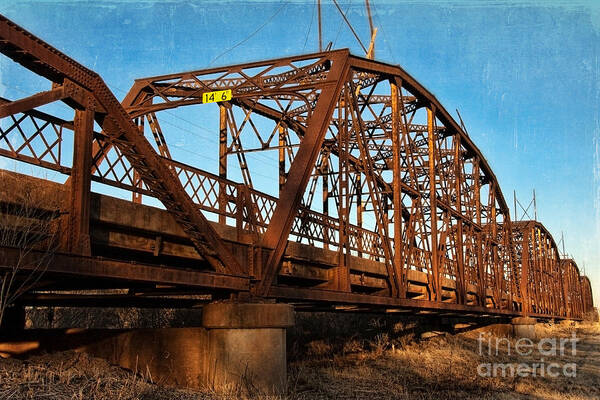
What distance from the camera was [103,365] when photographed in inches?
428

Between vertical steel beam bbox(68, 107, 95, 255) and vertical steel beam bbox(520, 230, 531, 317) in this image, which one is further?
vertical steel beam bbox(520, 230, 531, 317)

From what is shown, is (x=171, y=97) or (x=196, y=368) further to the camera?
(x=171, y=97)

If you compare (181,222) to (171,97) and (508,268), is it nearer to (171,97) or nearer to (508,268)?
(171,97)

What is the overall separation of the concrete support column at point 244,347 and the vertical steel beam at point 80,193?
3305mm

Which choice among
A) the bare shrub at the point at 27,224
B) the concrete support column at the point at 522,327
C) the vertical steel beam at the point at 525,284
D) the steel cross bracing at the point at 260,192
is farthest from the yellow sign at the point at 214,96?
the vertical steel beam at the point at 525,284

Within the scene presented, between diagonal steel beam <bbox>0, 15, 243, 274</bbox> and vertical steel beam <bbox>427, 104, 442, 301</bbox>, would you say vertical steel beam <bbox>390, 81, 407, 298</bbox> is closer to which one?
vertical steel beam <bbox>427, 104, 442, 301</bbox>

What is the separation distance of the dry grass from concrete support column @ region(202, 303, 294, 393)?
432mm

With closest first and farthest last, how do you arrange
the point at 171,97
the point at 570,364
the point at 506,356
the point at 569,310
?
the point at 171,97, the point at 570,364, the point at 506,356, the point at 569,310

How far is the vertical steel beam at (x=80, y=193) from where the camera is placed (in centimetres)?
812

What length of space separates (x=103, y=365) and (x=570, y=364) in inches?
810

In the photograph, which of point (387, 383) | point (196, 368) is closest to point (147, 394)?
point (196, 368)

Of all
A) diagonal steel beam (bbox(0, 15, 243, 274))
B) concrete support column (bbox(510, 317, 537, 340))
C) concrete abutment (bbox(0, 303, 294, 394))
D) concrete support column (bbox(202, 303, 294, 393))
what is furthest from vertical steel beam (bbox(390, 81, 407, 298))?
concrete support column (bbox(510, 317, 537, 340))

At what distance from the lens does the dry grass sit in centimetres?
816

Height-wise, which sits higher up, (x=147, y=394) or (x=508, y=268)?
(x=508, y=268)
